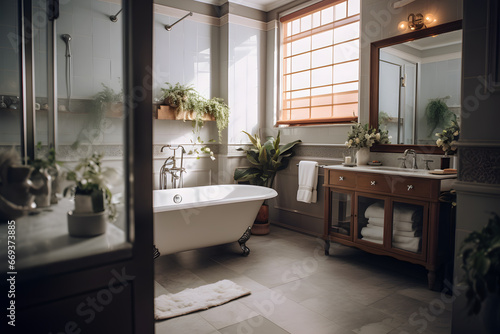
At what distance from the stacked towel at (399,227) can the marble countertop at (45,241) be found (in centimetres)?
253

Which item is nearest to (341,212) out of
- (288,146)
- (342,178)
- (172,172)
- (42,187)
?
(342,178)

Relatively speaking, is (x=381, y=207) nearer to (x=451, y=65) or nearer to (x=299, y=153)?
(x=451, y=65)

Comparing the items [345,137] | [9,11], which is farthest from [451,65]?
[9,11]

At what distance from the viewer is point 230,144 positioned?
16.1ft

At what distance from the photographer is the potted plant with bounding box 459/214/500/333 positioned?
1.37 m

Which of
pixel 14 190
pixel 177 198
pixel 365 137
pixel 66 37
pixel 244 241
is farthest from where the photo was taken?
pixel 177 198

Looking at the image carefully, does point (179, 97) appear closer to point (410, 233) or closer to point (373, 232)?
point (373, 232)

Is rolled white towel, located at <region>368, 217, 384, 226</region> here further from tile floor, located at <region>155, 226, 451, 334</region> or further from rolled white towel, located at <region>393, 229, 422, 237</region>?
tile floor, located at <region>155, 226, 451, 334</region>

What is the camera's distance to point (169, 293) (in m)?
2.86

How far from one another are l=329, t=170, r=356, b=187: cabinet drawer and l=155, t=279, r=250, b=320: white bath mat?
1395mm

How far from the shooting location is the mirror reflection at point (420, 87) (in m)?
3.21

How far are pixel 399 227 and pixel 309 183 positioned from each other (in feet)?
4.71

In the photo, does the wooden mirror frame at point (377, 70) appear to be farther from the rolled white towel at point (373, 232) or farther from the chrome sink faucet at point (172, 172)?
the chrome sink faucet at point (172, 172)

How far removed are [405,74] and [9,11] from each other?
3.23m
